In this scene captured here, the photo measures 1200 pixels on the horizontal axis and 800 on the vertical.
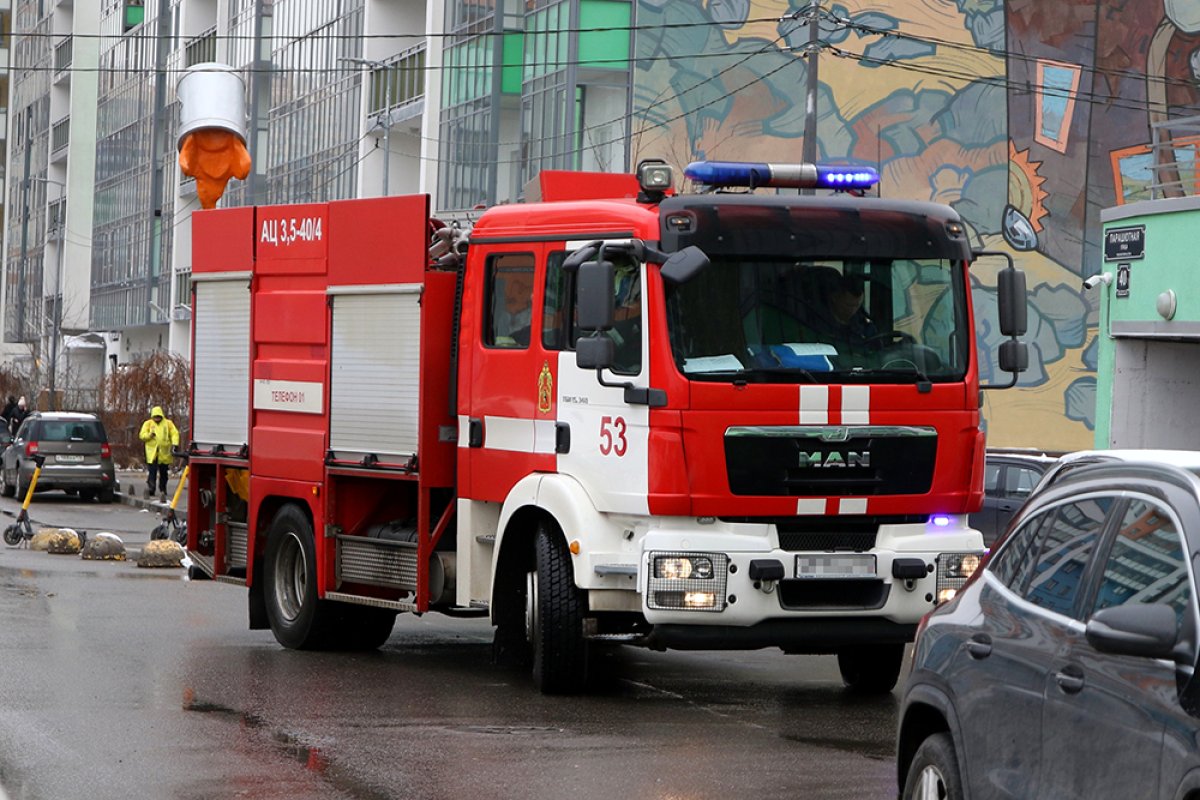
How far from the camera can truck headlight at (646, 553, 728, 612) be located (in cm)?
1078

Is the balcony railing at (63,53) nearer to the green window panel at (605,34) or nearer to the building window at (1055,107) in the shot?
the green window panel at (605,34)

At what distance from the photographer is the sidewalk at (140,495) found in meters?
37.2

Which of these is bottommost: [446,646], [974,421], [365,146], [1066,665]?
[446,646]

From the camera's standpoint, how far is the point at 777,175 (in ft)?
38.4

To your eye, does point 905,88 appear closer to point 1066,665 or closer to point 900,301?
point 900,301

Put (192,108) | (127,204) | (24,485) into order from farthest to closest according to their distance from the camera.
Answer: (127,204)
(24,485)
(192,108)

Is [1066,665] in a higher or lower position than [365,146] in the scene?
lower

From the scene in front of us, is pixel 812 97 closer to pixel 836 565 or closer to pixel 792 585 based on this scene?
pixel 836 565

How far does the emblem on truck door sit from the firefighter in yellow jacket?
27.5 meters

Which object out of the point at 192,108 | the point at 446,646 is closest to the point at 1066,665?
the point at 446,646

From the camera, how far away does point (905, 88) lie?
43.8 meters

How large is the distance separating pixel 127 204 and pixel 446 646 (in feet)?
223

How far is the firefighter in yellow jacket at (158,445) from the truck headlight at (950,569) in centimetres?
2853

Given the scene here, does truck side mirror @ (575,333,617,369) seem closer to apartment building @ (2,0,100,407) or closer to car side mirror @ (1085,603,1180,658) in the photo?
car side mirror @ (1085,603,1180,658)
